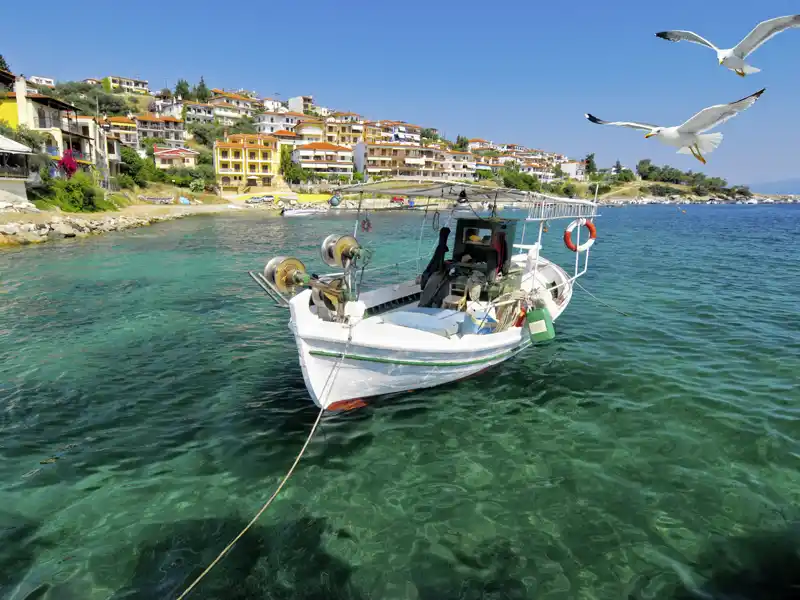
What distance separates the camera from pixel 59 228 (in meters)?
33.6

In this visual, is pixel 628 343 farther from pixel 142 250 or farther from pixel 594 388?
pixel 142 250

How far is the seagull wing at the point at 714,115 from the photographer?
6.43 metres

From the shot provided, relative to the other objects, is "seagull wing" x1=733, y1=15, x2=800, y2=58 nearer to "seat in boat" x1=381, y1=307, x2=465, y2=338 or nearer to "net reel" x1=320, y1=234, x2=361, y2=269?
"seat in boat" x1=381, y1=307, x2=465, y2=338

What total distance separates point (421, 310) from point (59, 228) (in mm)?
33278

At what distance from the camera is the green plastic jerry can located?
34.0ft

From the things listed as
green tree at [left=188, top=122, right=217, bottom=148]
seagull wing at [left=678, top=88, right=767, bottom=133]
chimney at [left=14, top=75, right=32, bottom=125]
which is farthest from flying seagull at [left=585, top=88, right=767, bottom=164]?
green tree at [left=188, top=122, right=217, bottom=148]

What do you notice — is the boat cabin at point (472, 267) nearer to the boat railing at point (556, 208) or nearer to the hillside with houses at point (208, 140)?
the boat railing at point (556, 208)

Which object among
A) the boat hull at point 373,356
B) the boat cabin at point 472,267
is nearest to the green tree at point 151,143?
the boat cabin at point 472,267

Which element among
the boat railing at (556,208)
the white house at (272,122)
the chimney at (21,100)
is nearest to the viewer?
the boat railing at (556,208)

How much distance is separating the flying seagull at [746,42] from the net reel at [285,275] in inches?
280

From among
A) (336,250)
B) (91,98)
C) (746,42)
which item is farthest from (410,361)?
(91,98)

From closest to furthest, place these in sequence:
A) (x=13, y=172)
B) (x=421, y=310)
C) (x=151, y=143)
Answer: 1. (x=421, y=310)
2. (x=13, y=172)
3. (x=151, y=143)

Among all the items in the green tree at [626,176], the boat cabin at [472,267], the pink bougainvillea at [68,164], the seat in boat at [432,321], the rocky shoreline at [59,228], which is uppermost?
the green tree at [626,176]

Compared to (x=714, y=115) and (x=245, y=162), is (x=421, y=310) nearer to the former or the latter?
(x=714, y=115)
